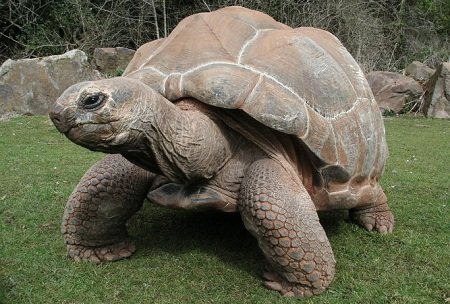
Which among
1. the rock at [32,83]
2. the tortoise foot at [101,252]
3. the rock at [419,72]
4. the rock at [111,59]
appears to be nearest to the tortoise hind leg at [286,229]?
the tortoise foot at [101,252]

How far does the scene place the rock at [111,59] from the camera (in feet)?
39.6

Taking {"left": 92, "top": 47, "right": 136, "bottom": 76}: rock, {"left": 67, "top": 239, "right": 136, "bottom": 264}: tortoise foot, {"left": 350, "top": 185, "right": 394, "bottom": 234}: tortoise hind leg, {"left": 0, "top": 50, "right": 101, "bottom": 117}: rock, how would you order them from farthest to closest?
{"left": 92, "top": 47, "right": 136, "bottom": 76}: rock
{"left": 0, "top": 50, "right": 101, "bottom": 117}: rock
{"left": 350, "top": 185, "right": 394, "bottom": 234}: tortoise hind leg
{"left": 67, "top": 239, "right": 136, "bottom": 264}: tortoise foot

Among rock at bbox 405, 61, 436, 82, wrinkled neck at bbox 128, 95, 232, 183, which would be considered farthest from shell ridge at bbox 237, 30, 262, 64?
rock at bbox 405, 61, 436, 82

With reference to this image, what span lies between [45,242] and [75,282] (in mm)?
626

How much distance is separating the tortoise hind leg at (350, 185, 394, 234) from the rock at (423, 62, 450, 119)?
8.06 m

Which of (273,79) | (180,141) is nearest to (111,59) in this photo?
(273,79)

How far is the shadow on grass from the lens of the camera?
2.95 metres

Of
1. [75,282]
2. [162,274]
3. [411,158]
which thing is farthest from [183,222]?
[411,158]

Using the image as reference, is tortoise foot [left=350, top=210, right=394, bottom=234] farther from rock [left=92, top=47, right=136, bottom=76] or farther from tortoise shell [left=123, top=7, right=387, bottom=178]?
rock [left=92, top=47, right=136, bottom=76]

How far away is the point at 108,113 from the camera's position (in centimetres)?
194

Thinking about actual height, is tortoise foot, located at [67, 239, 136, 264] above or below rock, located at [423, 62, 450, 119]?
above

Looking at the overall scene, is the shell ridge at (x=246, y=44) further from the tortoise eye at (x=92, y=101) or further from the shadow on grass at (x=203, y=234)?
the shadow on grass at (x=203, y=234)

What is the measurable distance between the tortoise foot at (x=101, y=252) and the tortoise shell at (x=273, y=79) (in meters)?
0.98

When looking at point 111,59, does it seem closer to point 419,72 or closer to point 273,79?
point 419,72
